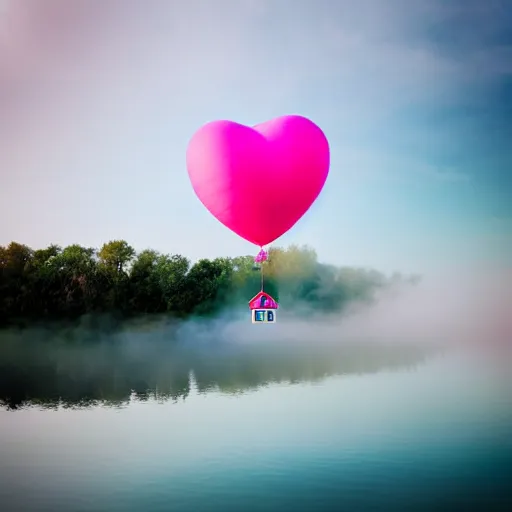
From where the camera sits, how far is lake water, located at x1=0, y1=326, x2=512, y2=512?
1296cm

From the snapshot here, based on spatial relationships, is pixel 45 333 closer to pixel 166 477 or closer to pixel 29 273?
pixel 29 273

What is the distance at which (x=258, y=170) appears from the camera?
477 inches

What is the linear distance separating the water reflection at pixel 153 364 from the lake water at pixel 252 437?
7.8 inches

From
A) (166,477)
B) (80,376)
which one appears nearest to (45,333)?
(80,376)

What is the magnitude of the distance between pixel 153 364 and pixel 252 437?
665 inches

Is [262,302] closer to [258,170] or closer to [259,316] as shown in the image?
[259,316]

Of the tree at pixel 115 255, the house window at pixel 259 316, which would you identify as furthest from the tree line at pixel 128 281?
the house window at pixel 259 316

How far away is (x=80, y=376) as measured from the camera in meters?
28.2

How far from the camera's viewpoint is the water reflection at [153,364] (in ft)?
79.5

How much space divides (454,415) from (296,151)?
1221 cm

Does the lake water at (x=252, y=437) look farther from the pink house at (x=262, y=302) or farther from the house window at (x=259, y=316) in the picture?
the pink house at (x=262, y=302)

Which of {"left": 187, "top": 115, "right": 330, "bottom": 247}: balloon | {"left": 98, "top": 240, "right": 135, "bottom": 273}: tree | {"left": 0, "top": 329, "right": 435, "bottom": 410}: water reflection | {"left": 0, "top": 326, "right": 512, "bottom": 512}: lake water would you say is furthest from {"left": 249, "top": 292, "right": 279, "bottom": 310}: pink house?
{"left": 98, "top": 240, "right": 135, "bottom": 273}: tree

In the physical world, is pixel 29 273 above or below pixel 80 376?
above

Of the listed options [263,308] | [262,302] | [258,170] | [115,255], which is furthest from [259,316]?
[115,255]
